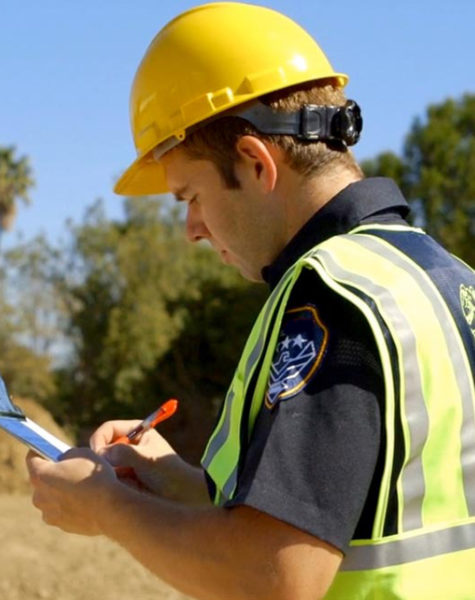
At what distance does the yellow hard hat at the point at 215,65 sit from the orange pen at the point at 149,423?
1.92 ft

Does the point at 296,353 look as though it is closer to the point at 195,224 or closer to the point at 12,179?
the point at 195,224

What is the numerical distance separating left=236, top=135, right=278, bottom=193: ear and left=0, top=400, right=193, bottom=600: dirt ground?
6.92 meters

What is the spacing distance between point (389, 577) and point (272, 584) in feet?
0.72

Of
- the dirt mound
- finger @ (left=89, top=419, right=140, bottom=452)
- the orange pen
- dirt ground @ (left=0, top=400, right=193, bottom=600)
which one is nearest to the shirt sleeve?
the orange pen

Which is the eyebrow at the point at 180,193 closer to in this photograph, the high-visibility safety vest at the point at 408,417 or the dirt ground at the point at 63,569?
the high-visibility safety vest at the point at 408,417

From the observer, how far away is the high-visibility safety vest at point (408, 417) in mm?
1949

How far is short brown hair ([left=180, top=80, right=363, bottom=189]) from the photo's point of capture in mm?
2285

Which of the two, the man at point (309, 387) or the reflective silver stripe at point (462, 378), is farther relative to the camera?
the reflective silver stripe at point (462, 378)

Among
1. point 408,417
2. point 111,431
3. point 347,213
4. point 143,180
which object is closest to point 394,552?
point 408,417

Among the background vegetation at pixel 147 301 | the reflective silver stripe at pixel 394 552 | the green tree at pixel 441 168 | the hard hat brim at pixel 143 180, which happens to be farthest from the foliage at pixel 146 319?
the reflective silver stripe at pixel 394 552

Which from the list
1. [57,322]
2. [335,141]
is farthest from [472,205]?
[335,141]

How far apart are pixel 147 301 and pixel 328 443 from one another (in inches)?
1350

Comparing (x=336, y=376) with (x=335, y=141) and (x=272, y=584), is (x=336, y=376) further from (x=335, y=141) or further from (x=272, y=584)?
(x=335, y=141)

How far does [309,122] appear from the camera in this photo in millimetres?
2273
